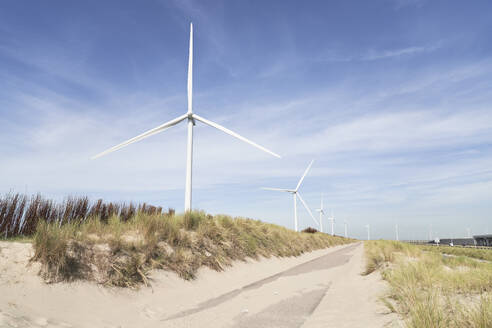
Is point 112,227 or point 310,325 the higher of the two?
point 112,227

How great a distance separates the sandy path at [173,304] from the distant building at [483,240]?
126 m

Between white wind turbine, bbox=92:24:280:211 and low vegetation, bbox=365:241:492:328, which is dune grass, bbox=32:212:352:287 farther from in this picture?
low vegetation, bbox=365:241:492:328

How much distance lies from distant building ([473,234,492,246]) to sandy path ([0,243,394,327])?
126 meters

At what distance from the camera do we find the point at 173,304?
8609 millimetres

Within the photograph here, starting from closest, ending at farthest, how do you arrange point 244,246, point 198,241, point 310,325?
point 310,325 → point 198,241 → point 244,246

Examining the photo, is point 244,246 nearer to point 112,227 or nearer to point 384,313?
point 112,227

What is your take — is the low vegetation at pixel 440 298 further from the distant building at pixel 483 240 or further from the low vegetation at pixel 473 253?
the distant building at pixel 483 240

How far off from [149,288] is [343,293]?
664 cm

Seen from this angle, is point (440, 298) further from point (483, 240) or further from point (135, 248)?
point (483, 240)

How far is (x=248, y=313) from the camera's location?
765 cm

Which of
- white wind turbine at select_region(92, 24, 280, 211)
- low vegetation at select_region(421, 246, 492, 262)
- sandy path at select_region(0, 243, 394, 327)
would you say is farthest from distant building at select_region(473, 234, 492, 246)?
sandy path at select_region(0, 243, 394, 327)

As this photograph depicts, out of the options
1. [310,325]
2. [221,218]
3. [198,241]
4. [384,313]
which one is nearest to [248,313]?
[310,325]

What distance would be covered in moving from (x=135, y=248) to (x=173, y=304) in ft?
8.55

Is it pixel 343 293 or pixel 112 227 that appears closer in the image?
pixel 343 293
